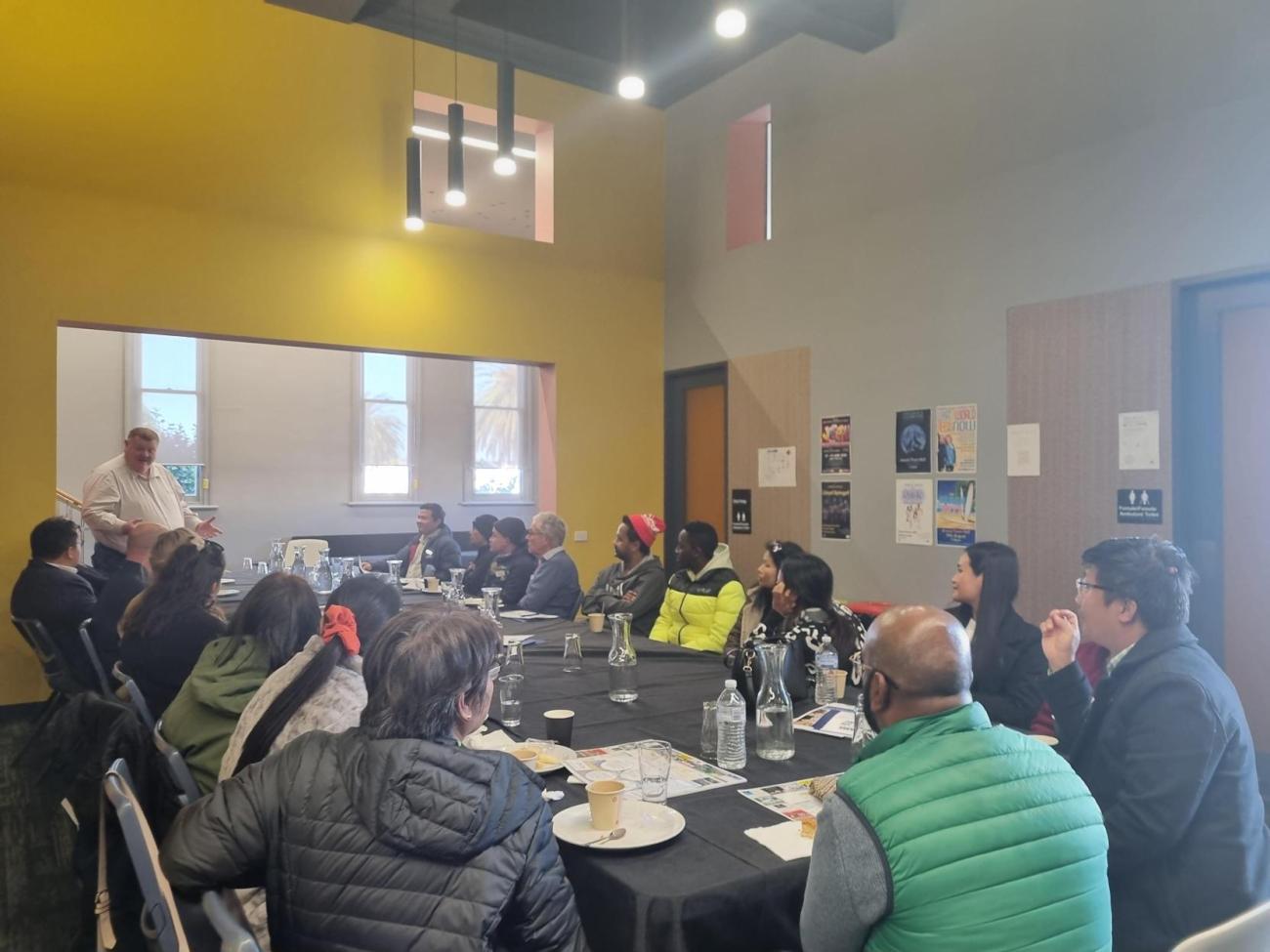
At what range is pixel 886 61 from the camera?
5.56 metres

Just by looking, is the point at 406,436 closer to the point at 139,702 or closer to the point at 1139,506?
the point at 139,702

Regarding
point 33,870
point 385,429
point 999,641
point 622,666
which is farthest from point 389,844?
point 385,429

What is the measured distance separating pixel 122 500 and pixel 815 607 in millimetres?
4460

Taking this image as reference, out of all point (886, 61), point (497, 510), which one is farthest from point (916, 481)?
point (497, 510)

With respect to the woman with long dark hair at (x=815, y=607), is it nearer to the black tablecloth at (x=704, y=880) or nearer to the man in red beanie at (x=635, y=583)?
the black tablecloth at (x=704, y=880)

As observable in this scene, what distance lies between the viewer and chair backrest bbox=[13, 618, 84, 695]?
Result: 384cm

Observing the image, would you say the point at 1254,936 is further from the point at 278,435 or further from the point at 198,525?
the point at 278,435

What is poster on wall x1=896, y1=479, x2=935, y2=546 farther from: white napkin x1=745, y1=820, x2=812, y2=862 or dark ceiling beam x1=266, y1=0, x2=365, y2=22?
dark ceiling beam x1=266, y1=0, x2=365, y2=22

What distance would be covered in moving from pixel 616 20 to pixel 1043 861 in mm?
6184

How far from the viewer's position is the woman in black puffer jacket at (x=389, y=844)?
1305 millimetres

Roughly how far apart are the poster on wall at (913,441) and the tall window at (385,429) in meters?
7.67

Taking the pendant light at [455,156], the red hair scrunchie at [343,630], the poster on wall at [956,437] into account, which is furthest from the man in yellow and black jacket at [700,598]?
the red hair scrunchie at [343,630]

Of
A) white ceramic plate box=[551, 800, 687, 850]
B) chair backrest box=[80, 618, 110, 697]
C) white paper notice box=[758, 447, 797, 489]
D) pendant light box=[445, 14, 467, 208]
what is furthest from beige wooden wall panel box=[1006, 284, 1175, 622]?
chair backrest box=[80, 618, 110, 697]

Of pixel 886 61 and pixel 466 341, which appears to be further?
pixel 466 341
